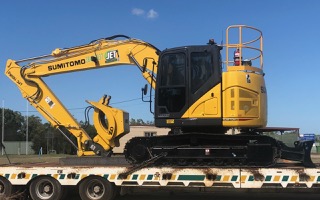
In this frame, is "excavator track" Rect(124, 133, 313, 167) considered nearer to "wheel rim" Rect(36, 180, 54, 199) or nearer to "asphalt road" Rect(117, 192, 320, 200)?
"asphalt road" Rect(117, 192, 320, 200)

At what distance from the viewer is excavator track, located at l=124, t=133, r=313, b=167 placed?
→ 9664 millimetres

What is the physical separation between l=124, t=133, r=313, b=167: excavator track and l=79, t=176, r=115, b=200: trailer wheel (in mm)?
812

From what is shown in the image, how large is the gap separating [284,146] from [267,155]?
0.76m

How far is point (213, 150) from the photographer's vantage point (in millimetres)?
9852

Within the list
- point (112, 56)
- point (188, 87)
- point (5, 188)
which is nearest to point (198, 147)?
point (188, 87)

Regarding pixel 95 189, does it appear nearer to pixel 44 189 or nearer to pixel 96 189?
pixel 96 189

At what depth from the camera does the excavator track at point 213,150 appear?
9664 mm

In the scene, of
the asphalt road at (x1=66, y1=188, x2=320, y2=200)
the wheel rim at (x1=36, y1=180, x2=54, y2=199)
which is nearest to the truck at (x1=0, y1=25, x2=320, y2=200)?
the wheel rim at (x1=36, y1=180, x2=54, y2=199)

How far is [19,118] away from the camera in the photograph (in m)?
106

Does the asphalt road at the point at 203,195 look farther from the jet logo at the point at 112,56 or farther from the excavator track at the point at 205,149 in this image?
the jet logo at the point at 112,56

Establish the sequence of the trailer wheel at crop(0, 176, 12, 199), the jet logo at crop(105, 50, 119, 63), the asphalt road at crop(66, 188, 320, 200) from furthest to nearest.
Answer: the jet logo at crop(105, 50, 119, 63)
the asphalt road at crop(66, 188, 320, 200)
the trailer wheel at crop(0, 176, 12, 199)

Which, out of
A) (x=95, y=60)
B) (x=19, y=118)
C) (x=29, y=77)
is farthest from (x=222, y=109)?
(x=19, y=118)

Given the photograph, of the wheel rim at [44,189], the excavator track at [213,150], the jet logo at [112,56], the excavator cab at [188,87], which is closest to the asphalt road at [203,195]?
the wheel rim at [44,189]

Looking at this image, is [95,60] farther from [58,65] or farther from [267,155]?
[267,155]
